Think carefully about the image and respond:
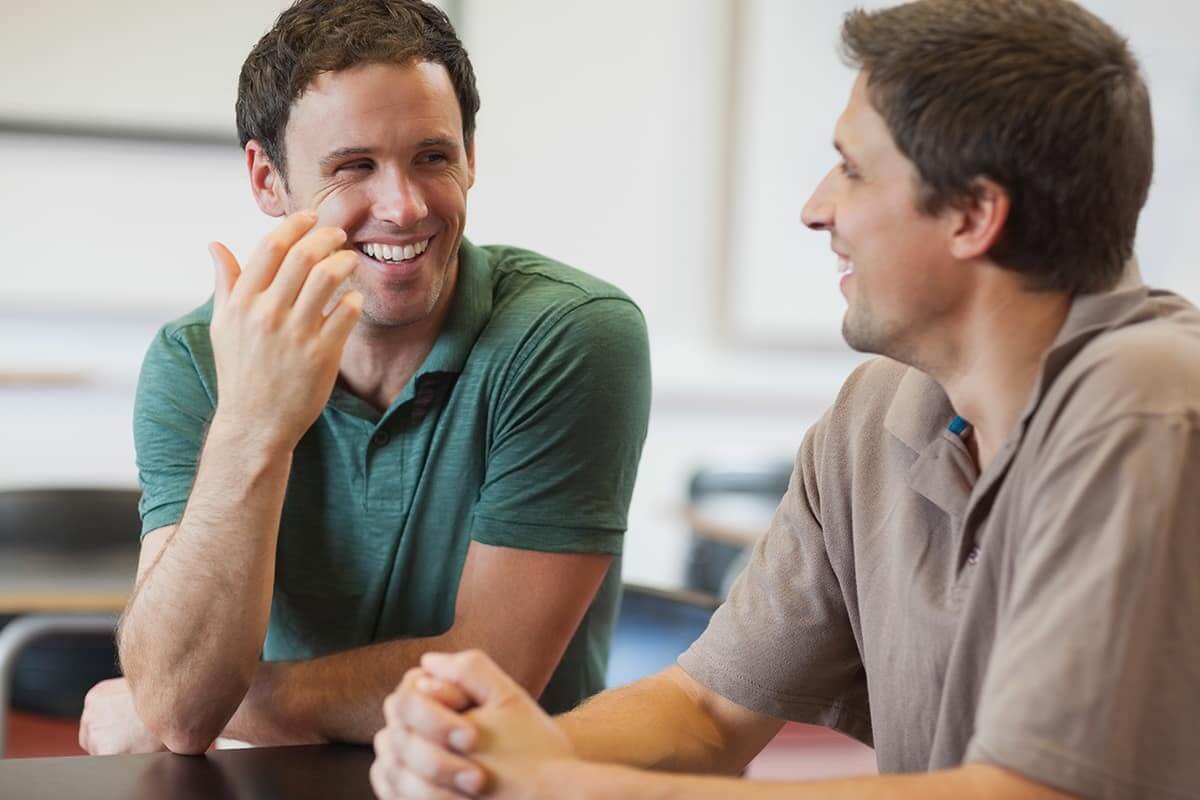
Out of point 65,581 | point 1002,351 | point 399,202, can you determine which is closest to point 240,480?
point 399,202

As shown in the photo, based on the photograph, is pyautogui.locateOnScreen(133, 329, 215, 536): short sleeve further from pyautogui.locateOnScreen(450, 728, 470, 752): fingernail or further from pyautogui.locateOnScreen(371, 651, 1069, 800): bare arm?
pyautogui.locateOnScreen(450, 728, 470, 752): fingernail

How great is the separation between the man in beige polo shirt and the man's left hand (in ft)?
2.04

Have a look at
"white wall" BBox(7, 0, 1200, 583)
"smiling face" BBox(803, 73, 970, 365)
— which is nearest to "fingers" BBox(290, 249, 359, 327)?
"smiling face" BBox(803, 73, 970, 365)

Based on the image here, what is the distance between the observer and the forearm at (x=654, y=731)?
1.32 m

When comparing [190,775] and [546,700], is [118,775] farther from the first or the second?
[546,700]

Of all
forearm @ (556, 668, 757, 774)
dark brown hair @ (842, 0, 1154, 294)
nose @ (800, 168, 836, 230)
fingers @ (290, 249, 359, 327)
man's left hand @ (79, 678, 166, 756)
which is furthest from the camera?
man's left hand @ (79, 678, 166, 756)

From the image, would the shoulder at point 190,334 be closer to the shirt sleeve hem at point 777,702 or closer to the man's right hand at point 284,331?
the man's right hand at point 284,331

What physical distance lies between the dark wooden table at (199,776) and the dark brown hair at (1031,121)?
691 millimetres

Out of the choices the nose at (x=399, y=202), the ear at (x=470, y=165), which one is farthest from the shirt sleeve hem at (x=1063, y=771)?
the ear at (x=470, y=165)

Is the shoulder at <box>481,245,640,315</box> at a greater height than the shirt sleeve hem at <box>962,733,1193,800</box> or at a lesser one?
greater

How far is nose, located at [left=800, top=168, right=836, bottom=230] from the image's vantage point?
3.99 feet

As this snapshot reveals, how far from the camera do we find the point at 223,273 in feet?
5.32

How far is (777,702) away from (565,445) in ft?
1.54

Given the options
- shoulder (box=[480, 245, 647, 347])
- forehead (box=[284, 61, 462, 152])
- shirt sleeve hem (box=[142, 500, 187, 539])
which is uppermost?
forehead (box=[284, 61, 462, 152])
